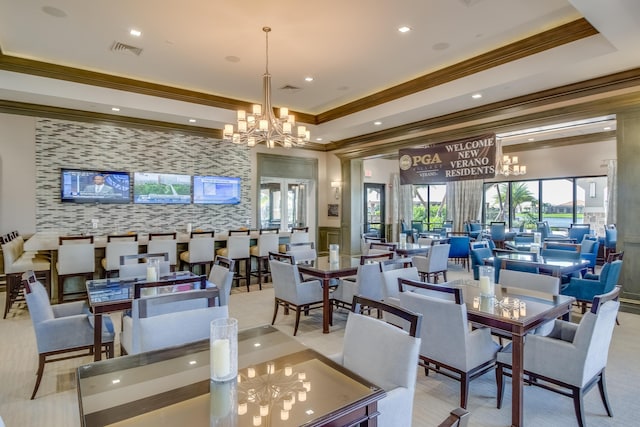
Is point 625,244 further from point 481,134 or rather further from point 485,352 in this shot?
point 485,352

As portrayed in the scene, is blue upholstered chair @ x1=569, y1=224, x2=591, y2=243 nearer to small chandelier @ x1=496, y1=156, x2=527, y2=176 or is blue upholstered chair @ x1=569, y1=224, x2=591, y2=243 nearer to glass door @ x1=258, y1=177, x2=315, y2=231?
small chandelier @ x1=496, y1=156, x2=527, y2=176

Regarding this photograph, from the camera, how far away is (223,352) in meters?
1.41

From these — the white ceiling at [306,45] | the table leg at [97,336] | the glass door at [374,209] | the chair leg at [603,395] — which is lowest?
the chair leg at [603,395]

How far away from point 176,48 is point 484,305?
16.6ft

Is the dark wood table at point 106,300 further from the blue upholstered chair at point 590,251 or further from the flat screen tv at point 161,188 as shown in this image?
the blue upholstered chair at point 590,251

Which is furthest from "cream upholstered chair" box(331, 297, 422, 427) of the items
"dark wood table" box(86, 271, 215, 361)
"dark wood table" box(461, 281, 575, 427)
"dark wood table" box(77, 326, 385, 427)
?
"dark wood table" box(86, 271, 215, 361)

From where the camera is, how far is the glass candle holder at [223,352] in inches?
55.4

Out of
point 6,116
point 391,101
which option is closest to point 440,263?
point 391,101

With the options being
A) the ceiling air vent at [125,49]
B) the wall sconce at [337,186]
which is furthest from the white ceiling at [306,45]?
the wall sconce at [337,186]

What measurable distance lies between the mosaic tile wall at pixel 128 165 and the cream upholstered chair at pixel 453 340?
6.54 metres

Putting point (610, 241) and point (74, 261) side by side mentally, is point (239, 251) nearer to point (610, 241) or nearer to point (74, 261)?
point (74, 261)

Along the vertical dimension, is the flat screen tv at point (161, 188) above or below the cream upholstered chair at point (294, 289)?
above

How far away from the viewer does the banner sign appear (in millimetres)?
6574

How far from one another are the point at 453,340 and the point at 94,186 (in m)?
7.11
